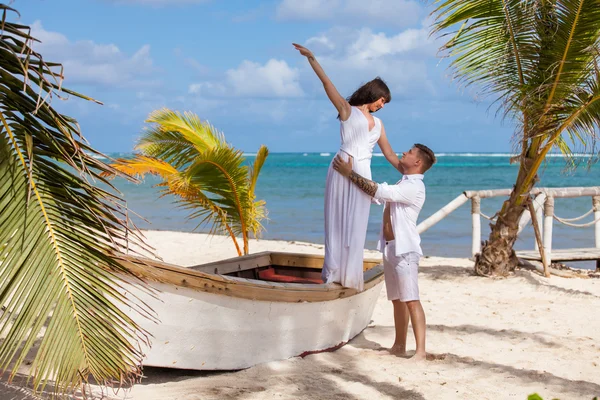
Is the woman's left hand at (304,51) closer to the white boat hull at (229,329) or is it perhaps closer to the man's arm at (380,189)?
the man's arm at (380,189)

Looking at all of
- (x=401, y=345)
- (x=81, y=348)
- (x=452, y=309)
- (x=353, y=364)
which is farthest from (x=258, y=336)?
(x=452, y=309)

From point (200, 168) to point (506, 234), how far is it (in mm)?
3939

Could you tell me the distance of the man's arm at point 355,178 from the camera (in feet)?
17.1

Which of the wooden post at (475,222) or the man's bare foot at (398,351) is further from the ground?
the wooden post at (475,222)

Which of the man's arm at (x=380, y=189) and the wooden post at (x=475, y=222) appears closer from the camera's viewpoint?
the man's arm at (x=380, y=189)

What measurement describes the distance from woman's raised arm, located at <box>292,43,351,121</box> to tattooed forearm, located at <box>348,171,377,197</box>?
437 millimetres

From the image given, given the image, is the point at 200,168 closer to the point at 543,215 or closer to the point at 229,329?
the point at 229,329

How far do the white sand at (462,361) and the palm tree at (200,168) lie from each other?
200 cm

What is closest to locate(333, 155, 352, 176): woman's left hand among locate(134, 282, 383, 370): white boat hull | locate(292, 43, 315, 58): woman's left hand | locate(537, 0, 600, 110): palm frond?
locate(292, 43, 315, 58): woman's left hand

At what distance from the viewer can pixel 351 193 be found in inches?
209

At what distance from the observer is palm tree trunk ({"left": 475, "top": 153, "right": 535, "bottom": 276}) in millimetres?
8680

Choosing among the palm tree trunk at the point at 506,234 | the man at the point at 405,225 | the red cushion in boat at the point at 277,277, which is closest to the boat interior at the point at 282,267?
the red cushion in boat at the point at 277,277

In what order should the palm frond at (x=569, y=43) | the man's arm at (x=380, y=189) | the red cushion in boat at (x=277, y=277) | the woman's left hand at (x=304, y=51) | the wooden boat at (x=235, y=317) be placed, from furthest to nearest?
the palm frond at (x=569, y=43)
the red cushion in boat at (x=277, y=277)
the man's arm at (x=380, y=189)
the woman's left hand at (x=304, y=51)
the wooden boat at (x=235, y=317)

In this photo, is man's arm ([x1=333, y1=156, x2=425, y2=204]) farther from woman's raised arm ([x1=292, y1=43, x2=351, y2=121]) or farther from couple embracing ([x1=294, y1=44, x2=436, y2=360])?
woman's raised arm ([x1=292, y1=43, x2=351, y2=121])
